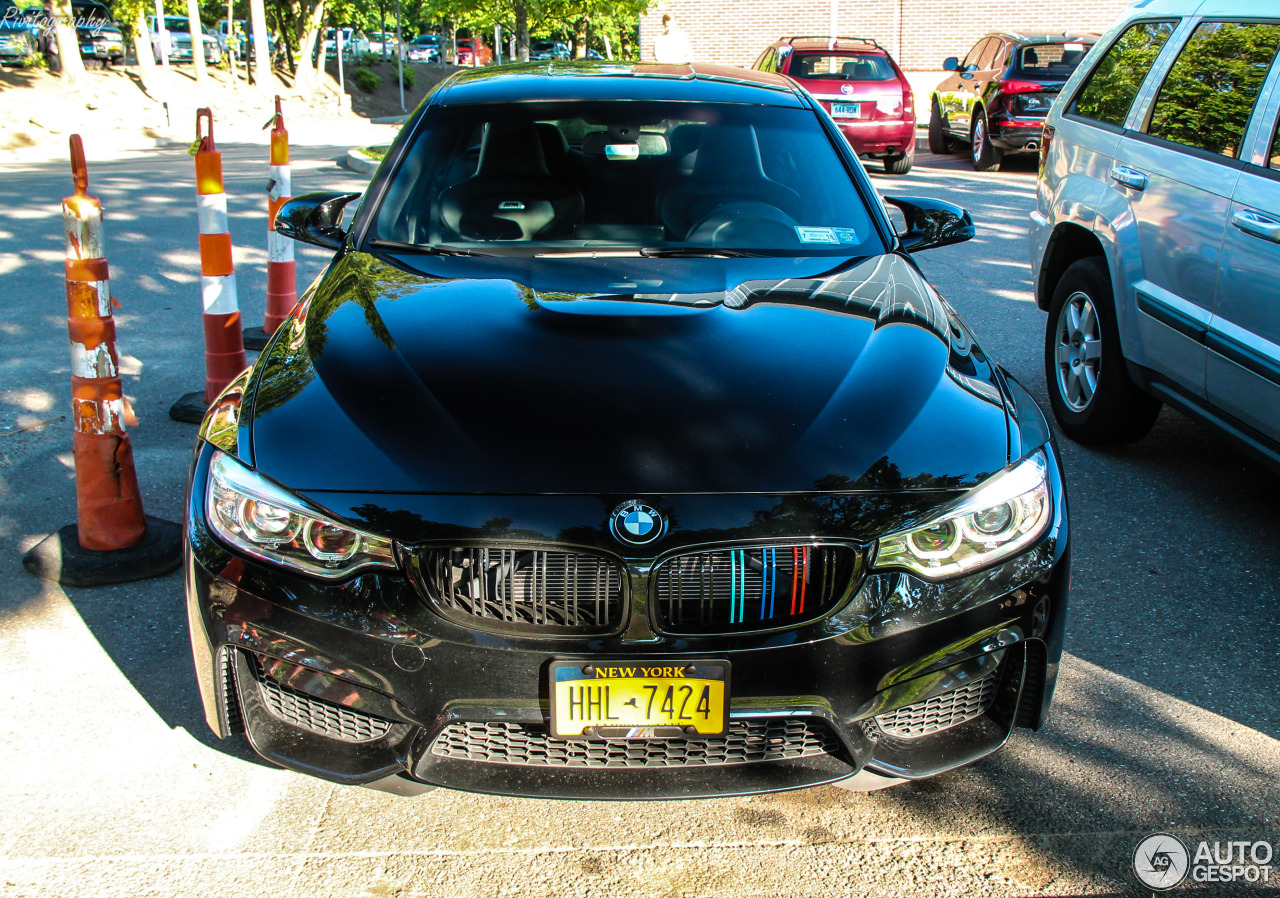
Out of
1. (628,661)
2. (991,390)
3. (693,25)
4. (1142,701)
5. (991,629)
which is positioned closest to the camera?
(628,661)

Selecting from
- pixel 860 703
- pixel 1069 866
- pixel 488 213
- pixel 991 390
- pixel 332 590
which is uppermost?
pixel 488 213

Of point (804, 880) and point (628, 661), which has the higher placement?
point (628, 661)

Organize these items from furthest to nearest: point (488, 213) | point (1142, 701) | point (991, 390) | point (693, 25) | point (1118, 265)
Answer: point (693, 25), point (1118, 265), point (488, 213), point (1142, 701), point (991, 390)

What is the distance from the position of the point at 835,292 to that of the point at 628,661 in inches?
52.2

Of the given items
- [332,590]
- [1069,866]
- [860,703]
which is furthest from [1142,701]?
[332,590]

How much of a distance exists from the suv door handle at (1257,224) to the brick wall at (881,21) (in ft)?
88.3

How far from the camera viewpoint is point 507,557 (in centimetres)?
207

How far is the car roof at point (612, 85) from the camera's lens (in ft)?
12.0

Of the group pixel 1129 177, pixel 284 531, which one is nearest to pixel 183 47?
pixel 1129 177

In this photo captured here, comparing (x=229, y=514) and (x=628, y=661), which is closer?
(x=628, y=661)

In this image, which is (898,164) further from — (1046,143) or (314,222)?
(314,222)

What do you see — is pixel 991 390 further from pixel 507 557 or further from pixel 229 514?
pixel 229 514

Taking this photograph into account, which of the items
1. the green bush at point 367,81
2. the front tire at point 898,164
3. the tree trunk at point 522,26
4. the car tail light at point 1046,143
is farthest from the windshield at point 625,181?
the green bush at point 367,81

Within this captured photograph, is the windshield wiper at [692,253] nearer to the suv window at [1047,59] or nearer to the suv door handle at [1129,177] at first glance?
the suv door handle at [1129,177]
